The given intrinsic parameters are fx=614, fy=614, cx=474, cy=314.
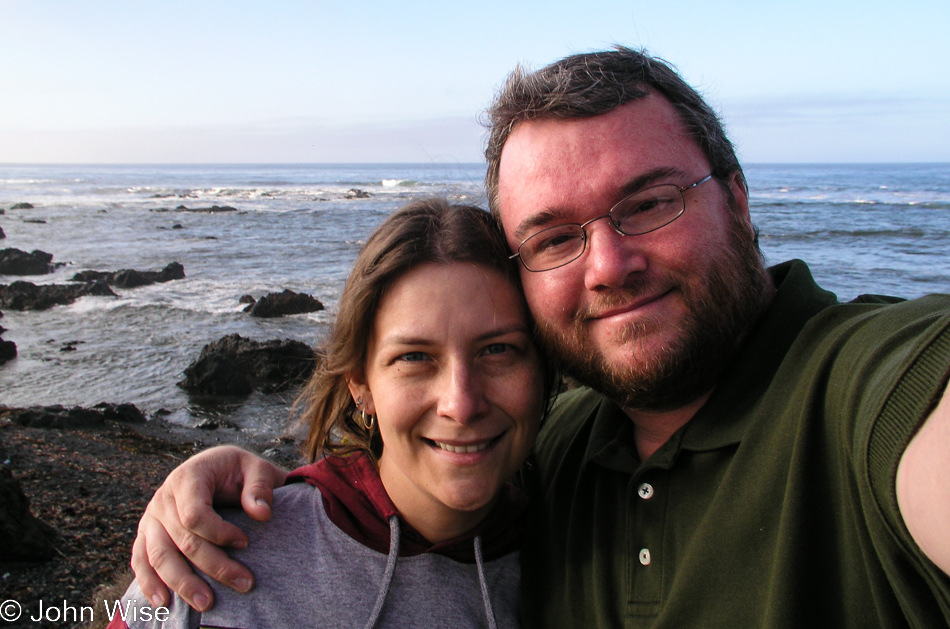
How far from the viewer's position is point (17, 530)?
13.8 feet

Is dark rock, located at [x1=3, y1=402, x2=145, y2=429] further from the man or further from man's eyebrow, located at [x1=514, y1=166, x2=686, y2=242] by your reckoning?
man's eyebrow, located at [x1=514, y1=166, x2=686, y2=242]

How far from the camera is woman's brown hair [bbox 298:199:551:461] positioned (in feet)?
6.97

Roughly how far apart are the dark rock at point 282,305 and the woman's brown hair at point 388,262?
1261 centimetres

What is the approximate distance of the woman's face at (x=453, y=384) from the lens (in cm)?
194

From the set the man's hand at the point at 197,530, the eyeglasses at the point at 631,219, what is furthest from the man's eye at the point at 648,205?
the man's hand at the point at 197,530

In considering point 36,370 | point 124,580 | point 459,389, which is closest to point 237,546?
point 459,389

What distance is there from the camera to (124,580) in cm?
405

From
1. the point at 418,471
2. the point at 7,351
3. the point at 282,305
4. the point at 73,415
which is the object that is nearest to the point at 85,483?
the point at 73,415

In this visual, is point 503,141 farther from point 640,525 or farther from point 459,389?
point 640,525

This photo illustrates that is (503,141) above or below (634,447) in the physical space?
above

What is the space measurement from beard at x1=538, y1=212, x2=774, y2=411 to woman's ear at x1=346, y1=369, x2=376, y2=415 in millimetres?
707

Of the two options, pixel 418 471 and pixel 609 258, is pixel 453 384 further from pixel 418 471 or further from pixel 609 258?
pixel 609 258

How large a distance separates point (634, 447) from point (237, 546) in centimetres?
137

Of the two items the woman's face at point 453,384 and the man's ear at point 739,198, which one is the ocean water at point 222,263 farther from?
the man's ear at point 739,198
